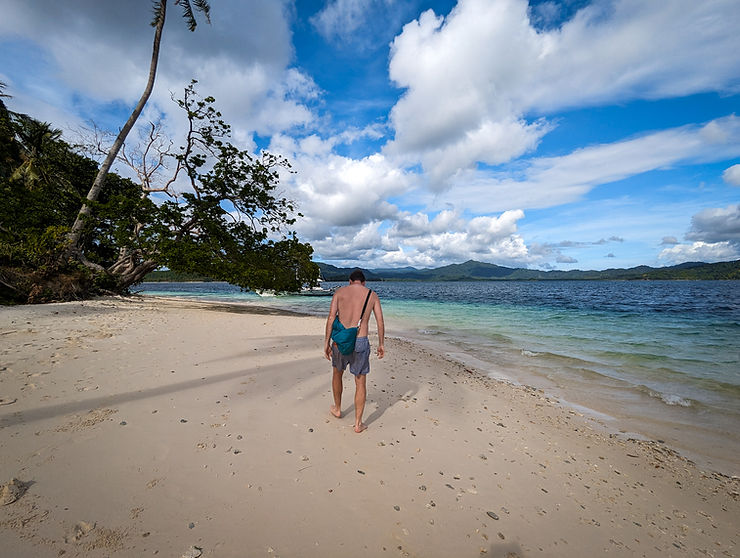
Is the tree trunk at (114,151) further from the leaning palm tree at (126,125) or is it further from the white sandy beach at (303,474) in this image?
the white sandy beach at (303,474)

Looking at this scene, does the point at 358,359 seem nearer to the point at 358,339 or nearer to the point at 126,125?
the point at 358,339

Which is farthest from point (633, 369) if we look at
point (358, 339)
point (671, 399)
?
point (358, 339)

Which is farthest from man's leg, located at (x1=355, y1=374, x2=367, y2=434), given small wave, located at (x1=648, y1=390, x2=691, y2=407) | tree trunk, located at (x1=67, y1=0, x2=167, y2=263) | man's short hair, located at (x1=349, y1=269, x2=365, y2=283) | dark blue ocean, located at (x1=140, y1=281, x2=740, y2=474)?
tree trunk, located at (x1=67, y1=0, x2=167, y2=263)

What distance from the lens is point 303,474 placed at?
3295mm

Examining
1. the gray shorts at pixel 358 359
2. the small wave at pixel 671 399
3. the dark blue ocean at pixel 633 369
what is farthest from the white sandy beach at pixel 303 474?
the small wave at pixel 671 399

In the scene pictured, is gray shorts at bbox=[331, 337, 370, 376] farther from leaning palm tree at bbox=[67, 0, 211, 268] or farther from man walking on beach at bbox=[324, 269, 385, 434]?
leaning palm tree at bbox=[67, 0, 211, 268]

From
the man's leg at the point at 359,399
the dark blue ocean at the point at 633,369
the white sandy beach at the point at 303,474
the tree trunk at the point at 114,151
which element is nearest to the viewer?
the white sandy beach at the point at 303,474

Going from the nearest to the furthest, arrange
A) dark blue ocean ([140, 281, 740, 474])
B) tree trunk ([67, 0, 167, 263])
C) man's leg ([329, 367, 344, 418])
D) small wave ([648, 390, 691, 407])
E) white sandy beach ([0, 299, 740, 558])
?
white sandy beach ([0, 299, 740, 558]), man's leg ([329, 367, 344, 418]), dark blue ocean ([140, 281, 740, 474]), small wave ([648, 390, 691, 407]), tree trunk ([67, 0, 167, 263])

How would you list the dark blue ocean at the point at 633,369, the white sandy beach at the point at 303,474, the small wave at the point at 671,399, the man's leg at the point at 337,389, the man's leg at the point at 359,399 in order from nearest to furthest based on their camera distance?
the white sandy beach at the point at 303,474
the man's leg at the point at 359,399
the man's leg at the point at 337,389
the dark blue ocean at the point at 633,369
the small wave at the point at 671,399

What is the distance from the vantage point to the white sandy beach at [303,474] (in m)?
2.45

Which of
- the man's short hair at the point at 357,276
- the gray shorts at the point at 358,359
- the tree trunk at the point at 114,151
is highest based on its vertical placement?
the tree trunk at the point at 114,151

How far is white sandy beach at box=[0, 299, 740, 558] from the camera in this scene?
245 cm

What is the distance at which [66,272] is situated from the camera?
14539 millimetres

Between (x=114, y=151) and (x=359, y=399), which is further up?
(x=114, y=151)
